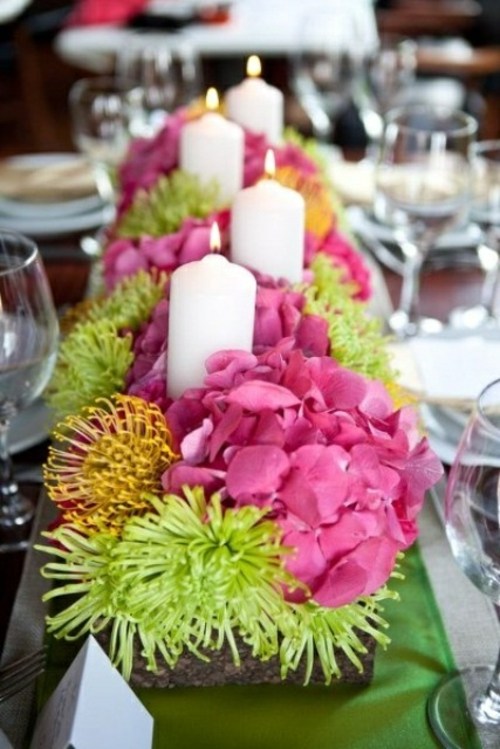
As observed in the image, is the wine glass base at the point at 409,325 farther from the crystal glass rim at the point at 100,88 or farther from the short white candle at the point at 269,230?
the crystal glass rim at the point at 100,88

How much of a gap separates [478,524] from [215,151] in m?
0.57

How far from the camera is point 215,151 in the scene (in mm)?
1020

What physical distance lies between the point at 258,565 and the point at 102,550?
0.09m

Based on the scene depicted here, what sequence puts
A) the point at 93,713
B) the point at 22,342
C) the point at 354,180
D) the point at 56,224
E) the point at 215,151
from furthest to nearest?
the point at 354,180 → the point at 56,224 → the point at 215,151 → the point at 22,342 → the point at 93,713

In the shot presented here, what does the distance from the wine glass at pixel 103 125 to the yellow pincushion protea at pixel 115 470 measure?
0.79 metres

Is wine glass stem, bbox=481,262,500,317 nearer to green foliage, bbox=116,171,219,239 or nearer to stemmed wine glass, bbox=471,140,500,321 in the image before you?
stemmed wine glass, bbox=471,140,500,321

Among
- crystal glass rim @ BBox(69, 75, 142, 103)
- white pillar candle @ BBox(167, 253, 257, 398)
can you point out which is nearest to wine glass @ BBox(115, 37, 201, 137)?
crystal glass rim @ BBox(69, 75, 142, 103)

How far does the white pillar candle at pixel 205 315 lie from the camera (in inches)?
24.8

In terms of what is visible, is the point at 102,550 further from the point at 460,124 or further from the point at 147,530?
the point at 460,124

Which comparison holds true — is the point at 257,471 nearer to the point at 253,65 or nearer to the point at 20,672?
the point at 20,672

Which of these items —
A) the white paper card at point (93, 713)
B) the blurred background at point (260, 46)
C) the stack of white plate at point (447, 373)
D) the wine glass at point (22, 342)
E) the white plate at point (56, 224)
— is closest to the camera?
the white paper card at point (93, 713)

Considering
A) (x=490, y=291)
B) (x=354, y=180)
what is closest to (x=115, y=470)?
(x=490, y=291)

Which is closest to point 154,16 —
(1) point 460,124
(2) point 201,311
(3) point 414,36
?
(3) point 414,36

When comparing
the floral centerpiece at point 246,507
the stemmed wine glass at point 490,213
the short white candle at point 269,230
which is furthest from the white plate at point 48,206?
the floral centerpiece at point 246,507
